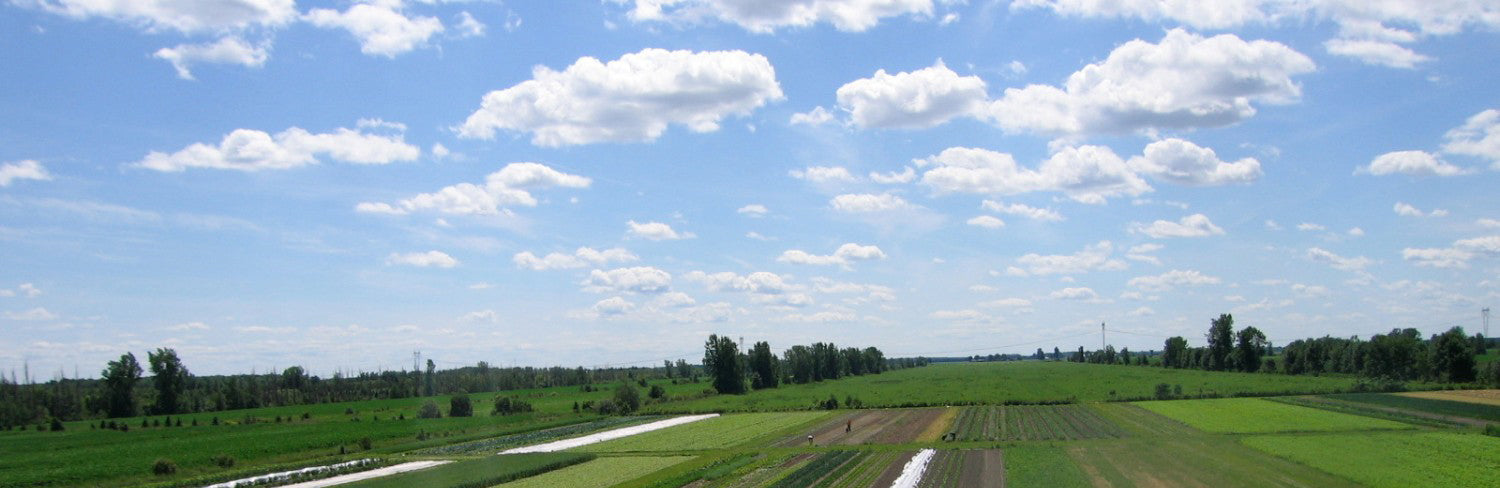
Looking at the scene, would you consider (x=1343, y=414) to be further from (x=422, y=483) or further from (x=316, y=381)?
(x=316, y=381)

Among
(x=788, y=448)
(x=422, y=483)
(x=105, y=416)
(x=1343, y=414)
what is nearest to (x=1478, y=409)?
(x=1343, y=414)

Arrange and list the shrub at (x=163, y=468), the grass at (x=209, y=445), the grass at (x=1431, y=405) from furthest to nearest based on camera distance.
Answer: the grass at (x=1431, y=405), the shrub at (x=163, y=468), the grass at (x=209, y=445)

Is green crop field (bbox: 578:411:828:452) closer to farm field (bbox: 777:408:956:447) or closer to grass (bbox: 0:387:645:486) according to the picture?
farm field (bbox: 777:408:956:447)

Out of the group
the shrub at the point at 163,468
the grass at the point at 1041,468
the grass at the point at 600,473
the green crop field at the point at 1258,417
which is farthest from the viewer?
the green crop field at the point at 1258,417

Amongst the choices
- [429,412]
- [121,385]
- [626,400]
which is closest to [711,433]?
[626,400]

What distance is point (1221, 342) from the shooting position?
171 metres

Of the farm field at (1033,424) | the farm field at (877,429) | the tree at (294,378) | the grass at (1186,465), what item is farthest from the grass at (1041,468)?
the tree at (294,378)

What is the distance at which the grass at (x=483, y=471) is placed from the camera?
44.8m

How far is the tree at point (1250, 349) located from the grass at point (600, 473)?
13720 cm

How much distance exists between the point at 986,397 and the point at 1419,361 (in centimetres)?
5552

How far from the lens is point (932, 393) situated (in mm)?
122438

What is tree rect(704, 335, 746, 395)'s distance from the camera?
488ft

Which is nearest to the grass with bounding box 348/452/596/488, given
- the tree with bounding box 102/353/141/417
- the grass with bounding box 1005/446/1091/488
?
the grass with bounding box 1005/446/1091/488

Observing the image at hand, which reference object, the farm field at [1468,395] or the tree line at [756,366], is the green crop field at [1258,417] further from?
the tree line at [756,366]
